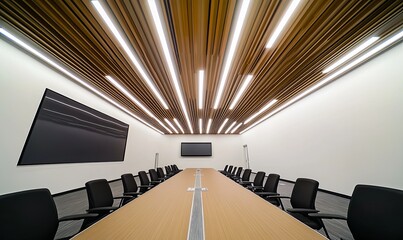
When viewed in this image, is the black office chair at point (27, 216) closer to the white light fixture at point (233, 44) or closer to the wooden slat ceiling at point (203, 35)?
the wooden slat ceiling at point (203, 35)

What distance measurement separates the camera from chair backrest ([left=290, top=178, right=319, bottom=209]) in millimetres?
1649

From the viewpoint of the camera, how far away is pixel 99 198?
1667 mm

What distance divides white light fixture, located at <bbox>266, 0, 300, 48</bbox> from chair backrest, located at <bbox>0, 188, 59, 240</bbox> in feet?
11.7

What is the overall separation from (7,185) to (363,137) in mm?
7930

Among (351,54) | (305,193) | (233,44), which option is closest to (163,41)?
(233,44)

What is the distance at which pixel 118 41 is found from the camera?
2654 mm

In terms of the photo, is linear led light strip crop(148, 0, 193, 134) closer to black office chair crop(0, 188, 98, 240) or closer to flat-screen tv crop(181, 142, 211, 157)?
black office chair crop(0, 188, 98, 240)

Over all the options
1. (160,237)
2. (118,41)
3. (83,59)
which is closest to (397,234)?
(160,237)

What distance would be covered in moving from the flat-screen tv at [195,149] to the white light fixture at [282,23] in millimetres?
8861

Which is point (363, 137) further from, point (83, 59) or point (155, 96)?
point (83, 59)

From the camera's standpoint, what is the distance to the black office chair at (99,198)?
1.46m

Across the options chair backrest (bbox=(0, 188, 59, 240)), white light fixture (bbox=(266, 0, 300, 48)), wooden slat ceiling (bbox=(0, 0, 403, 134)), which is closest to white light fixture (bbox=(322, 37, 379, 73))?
wooden slat ceiling (bbox=(0, 0, 403, 134))

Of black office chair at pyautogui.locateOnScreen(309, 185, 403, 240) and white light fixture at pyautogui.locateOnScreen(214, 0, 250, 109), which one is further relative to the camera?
white light fixture at pyautogui.locateOnScreen(214, 0, 250, 109)

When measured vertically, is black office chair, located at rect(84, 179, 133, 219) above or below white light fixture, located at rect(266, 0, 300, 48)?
below
